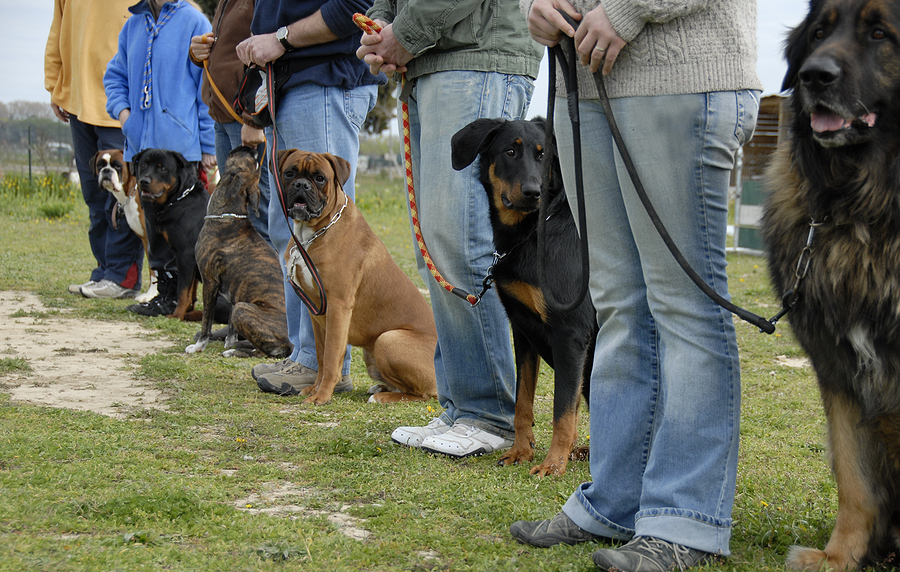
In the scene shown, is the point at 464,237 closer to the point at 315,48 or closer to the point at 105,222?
the point at 315,48

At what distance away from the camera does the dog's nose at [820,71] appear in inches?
67.9

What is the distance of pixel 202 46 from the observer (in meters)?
4.86

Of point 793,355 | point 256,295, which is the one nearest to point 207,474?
point 256,295

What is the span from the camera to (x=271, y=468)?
2.92m

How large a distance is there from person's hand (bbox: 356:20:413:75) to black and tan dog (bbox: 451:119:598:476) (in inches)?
16.8

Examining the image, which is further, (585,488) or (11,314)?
(11,314)

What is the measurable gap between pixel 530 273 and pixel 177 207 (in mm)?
4904

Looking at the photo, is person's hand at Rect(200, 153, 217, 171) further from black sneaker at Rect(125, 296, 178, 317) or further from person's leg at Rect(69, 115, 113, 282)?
black sneaker at Rect(125, 296, 178, 317)

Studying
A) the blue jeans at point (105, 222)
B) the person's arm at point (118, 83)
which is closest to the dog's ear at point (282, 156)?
the person's arm at point (118, 83)

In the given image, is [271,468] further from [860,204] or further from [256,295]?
[256,295]

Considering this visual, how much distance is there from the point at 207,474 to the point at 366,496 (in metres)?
0.65

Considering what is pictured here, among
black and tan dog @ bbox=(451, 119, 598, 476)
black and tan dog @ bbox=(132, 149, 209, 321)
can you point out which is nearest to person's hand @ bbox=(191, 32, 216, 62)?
black and tan dog @ bbox=(132, 149, 209, 321)

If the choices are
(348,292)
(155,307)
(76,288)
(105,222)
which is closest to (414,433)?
(348,292)

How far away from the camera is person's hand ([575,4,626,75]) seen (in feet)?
6.26
